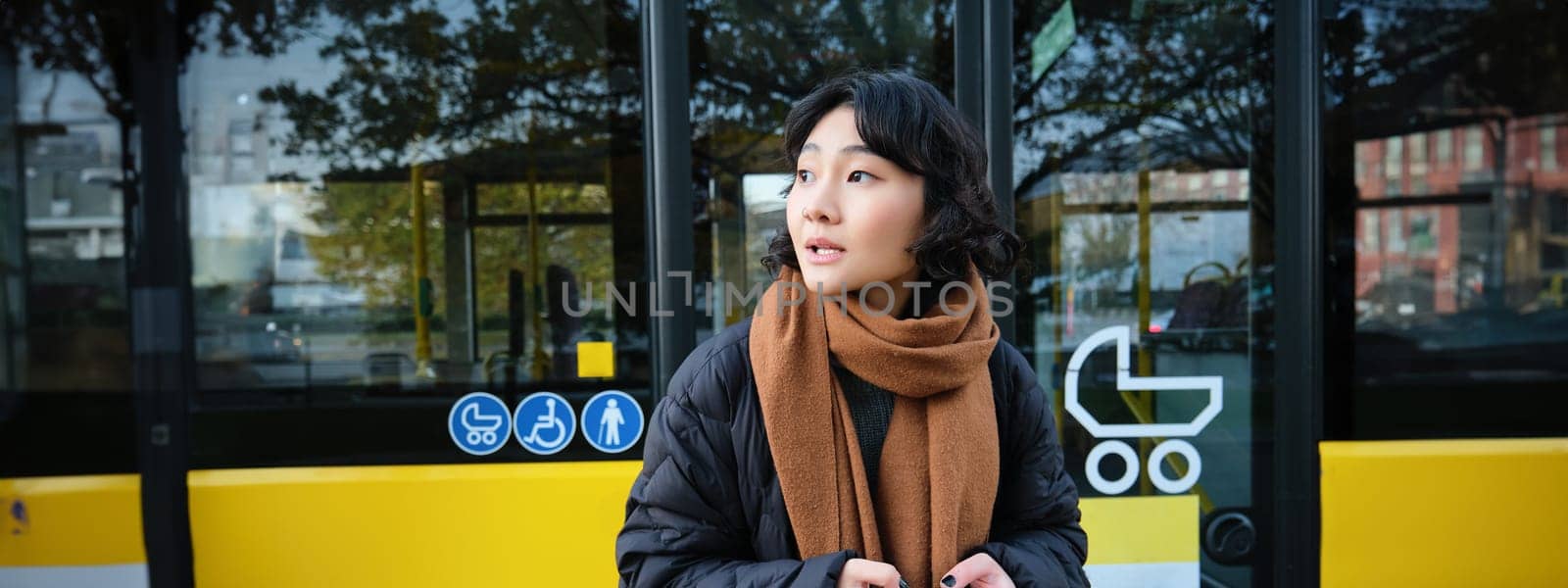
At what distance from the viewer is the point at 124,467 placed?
2711 mm

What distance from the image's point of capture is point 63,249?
2.71 metres

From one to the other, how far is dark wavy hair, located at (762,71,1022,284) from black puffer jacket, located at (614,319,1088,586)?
1.00 feet

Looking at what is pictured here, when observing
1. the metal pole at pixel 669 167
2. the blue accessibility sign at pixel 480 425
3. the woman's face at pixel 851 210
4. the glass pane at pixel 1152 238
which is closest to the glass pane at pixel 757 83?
the metal pole at pixel 669 167

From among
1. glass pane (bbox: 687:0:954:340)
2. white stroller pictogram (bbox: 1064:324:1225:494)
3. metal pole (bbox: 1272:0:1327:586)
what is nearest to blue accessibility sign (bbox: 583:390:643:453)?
glass pane (bbox: 687:0:954:340)

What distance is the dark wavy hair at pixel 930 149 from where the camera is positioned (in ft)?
4.32

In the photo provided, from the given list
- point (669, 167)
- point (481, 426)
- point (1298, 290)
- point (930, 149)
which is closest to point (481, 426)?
point (481, 426)

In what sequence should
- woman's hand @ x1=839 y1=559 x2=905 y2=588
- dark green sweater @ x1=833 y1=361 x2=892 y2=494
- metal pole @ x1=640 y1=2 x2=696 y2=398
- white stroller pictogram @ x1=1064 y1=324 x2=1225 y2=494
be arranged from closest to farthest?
woman's hand @ x1=839 y1=559 x2=905 y2=588 → dark green sweater @ x1=833 y1=361 x2=892 y2=494 → metal pole @ x1=640 y1=2 x2=696 y2=398 → white stroller pictogram @ x1=1064 y1=324 x2=1225 y2=494

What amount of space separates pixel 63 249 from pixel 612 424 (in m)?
1.52

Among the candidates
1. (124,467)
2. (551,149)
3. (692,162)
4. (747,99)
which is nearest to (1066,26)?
(747,99)

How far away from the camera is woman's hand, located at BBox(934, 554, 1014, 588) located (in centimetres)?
131

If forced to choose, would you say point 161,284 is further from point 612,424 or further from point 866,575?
point 866,575

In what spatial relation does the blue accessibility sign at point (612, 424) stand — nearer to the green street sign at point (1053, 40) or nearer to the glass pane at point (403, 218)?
the glass pane at point (403, 218)

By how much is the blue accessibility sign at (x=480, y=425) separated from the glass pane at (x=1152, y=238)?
4.62 ft

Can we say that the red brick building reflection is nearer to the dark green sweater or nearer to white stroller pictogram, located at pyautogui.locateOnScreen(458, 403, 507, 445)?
the dark green sweater
